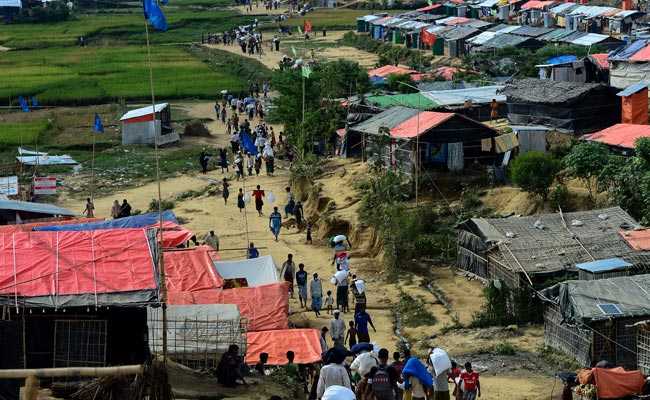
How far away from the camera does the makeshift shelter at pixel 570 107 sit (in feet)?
109

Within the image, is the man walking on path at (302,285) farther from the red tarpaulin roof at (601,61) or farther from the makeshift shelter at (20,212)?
the red tarpaulin roof at (601,61)

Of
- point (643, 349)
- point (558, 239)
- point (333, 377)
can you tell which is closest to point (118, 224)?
point (558, 239)

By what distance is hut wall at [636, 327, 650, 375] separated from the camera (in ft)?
59.2

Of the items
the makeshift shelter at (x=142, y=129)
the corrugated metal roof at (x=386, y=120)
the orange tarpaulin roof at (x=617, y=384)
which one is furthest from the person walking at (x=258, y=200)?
the orange tarpaulin roof at (x=617, y=384)

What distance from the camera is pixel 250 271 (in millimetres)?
22594

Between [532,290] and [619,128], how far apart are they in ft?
33.7

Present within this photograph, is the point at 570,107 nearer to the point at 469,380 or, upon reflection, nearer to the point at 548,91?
the point at 548,91

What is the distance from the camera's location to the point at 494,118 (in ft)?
120

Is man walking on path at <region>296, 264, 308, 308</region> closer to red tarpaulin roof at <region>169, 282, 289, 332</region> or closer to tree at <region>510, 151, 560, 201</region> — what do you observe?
red tarpaulin roof at <region>169, 282, 289, 332</region>

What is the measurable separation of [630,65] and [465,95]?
19.6 feet

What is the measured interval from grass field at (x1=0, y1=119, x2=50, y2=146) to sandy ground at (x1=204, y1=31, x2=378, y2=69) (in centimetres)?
1950

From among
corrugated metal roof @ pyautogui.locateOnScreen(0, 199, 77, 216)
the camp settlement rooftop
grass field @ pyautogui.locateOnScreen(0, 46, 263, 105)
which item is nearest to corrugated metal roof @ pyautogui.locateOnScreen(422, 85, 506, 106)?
the camp settlement rooftop

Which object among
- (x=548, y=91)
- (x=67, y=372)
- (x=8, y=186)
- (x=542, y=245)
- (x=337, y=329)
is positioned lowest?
(x=8, y=186)

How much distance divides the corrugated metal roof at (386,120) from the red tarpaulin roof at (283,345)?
13.9 m
